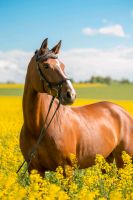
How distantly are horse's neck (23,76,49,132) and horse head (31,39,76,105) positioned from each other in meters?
0.12

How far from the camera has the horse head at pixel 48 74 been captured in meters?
6.35

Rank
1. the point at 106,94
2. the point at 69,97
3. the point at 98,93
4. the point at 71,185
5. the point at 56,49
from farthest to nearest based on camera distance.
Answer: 1. the point at 98,93
2. the point at 106,94
3. the point at 56,49
4. the point at 69,97
5. the point at 71,185

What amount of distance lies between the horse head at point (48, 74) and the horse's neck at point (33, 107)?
117 millimetres

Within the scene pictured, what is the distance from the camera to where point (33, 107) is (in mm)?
6621

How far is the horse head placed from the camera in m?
6.35

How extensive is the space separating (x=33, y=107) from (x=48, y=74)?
500mm

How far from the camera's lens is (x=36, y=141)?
6.63m

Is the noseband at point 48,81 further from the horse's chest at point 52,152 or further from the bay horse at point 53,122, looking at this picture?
the horse's chest at point 52,152

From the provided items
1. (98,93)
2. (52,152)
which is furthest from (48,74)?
(98,93)

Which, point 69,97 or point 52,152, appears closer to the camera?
point 69,97

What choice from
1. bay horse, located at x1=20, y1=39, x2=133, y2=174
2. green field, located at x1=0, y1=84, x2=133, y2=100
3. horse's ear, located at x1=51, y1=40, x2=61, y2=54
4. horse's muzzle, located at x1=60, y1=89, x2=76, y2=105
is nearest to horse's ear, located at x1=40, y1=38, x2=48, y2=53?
bay horse, located at x1=20, y1=39, x2=133, y2=174

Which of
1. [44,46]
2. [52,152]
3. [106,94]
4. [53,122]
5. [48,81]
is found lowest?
[106,94]

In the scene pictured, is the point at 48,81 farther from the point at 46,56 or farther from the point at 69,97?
the point at 69,97

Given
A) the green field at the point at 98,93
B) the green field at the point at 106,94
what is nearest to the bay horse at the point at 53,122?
the green field at the point at 98,93
